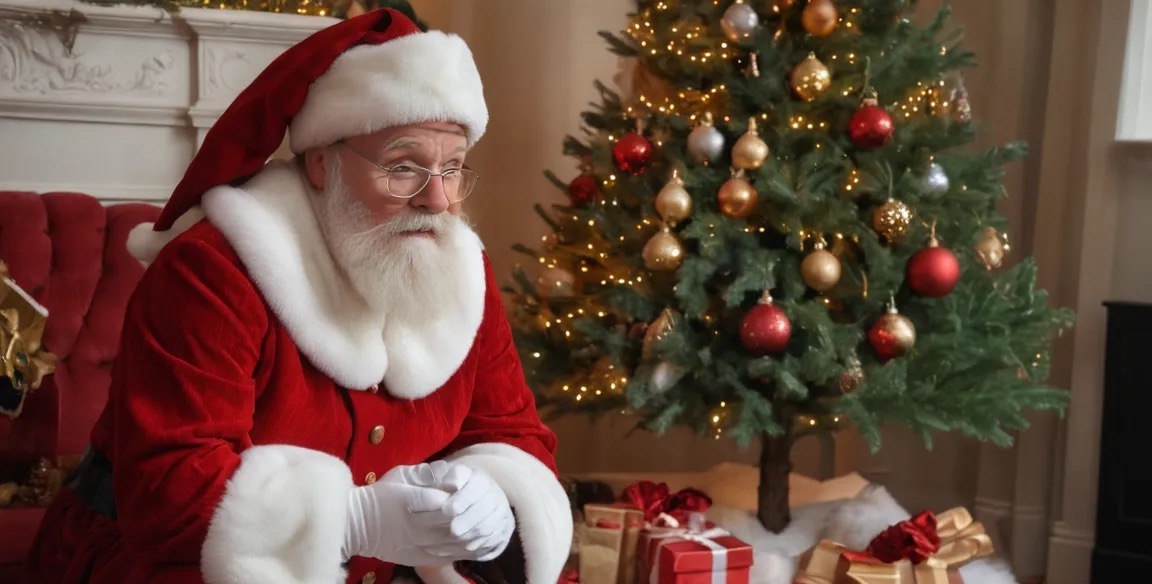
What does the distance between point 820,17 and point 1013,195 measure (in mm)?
1155

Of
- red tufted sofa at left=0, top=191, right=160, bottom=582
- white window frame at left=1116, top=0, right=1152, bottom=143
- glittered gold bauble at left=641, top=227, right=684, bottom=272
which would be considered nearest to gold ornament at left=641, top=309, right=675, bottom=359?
glittered gold bauble at left=641, top=227, right=684, bottom=272

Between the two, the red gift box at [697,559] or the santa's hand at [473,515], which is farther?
the red gift box at [697,559]

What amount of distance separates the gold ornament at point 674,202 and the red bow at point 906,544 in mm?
861

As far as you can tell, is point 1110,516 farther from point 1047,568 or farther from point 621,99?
point 621,99

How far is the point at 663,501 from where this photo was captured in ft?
8.39

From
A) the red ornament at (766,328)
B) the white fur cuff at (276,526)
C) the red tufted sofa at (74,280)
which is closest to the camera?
the white fur cuff at (276,526)

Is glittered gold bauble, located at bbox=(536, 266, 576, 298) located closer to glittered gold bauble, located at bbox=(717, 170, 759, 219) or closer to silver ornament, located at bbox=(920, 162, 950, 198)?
glittered gold bauble, located at bbox=(717, 170, 759, 219)

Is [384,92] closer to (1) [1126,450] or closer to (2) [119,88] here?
(2) [119,88]

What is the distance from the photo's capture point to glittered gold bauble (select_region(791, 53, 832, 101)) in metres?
2.30

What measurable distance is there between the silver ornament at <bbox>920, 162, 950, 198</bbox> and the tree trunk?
753 millimetres

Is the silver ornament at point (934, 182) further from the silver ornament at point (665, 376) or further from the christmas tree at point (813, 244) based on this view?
the silver ornament at point (665, 376)

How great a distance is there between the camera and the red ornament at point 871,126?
226 centimetres

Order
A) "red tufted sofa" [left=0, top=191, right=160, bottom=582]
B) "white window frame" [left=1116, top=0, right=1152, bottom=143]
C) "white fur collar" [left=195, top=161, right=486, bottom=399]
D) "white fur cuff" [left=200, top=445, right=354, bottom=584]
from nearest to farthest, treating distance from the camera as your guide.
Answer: "white fur cuff" [left=200, top=445, right=354, bottom=584] < "white fur collar" [left=195, top=161, right=486, bottom=399] < "red tufted sofa" [left=0, top=191, right=160, bottom=582] < "white window frame" [left=1116, top=0, right=1152, bottom=143]

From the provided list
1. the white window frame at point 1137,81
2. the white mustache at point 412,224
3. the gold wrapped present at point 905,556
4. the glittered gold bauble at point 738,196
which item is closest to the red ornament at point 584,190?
the glittered gold bauble at point 738,196
